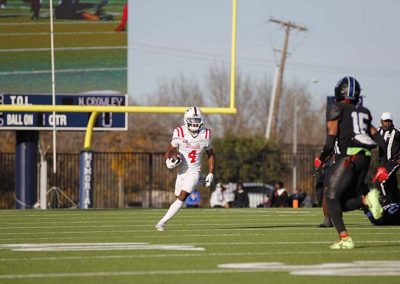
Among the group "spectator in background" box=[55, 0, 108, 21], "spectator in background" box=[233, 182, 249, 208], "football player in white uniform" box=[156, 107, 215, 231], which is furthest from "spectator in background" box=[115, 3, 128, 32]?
"football player in white uniform" box=[156, 107, 215, 231]

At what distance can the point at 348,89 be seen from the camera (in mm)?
11391

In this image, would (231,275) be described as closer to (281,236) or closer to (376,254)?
(376,254)

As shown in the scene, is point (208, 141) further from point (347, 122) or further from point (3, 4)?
point (3, 4)

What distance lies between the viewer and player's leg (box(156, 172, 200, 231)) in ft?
47.3

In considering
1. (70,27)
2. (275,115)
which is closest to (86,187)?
(70,27)

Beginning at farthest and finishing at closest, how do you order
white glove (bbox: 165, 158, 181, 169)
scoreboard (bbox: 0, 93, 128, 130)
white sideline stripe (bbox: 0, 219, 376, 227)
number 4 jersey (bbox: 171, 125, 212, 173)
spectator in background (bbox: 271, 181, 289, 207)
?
spectator in background (bbox: 271, 181, 289, 207), scoreboard (bbox: 0, 93, 128, 130), white sideline stripe (bbox: 0, 219, 376, 227), number 4 jersey (bbox: 171, 125, 212, 173), white glove (bbox: 165, 158, 181, 169)

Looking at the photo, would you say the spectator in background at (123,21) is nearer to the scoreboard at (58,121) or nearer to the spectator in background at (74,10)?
the spectator in background at (74,10)

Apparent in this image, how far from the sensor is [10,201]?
39625 mm

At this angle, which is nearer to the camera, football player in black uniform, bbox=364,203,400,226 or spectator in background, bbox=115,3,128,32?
football player in black uniform, bbox=364,203,400,226

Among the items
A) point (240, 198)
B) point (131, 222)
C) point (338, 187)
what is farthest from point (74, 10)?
point (338, 187)

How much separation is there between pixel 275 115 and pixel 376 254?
49606 millimetres

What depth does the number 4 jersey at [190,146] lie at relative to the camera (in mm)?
14875

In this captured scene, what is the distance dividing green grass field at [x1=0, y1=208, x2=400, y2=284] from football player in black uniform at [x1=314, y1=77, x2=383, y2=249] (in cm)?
46

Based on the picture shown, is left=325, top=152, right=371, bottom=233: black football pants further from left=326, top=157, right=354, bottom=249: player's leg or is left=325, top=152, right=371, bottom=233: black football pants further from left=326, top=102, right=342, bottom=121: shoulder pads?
left=326, top=102, right=342, bottom=121: shoulder pads
